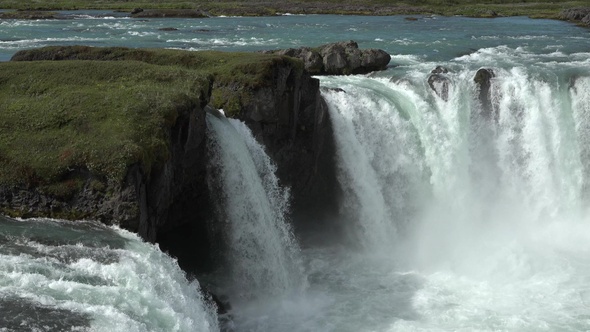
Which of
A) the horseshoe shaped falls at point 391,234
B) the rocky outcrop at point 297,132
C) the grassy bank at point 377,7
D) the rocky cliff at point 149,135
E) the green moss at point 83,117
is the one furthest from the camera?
the grassy bank at point 377,7

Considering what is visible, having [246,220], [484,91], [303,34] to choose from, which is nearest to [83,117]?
[246,220]

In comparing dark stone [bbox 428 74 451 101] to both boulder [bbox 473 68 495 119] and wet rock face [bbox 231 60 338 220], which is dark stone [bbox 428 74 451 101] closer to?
boulder [bbox 473 68 495 119]

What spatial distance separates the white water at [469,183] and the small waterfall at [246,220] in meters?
3.49

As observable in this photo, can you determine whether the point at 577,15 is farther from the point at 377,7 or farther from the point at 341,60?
the point at 341,60

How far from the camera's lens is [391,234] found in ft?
94.7

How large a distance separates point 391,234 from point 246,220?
874cm

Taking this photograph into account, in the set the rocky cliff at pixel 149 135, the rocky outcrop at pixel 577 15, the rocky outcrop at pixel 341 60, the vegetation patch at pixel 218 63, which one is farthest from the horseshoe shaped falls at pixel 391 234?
the rocky outcrop at pixel 577 15

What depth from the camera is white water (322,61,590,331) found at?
1017 inches

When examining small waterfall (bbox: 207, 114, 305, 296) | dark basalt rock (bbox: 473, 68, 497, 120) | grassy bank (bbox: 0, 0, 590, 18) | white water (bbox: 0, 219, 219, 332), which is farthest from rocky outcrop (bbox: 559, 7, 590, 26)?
white water (bbox: 0, 219, 219, 332)

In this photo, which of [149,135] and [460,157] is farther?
[460,157]

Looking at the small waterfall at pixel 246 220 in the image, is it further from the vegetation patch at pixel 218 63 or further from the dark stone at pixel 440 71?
the dark stone at pixel 440 71

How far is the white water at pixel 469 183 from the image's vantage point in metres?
25.8

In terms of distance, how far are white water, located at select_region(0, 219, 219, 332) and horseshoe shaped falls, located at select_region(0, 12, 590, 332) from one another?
0.04 m

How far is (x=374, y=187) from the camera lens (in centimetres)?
2897
